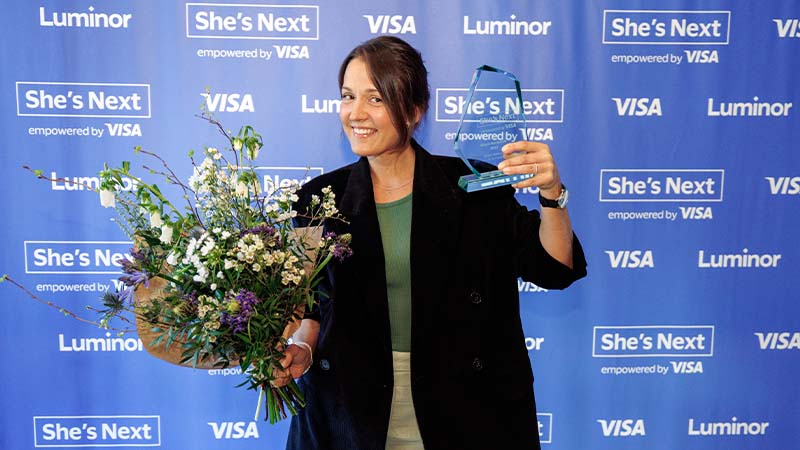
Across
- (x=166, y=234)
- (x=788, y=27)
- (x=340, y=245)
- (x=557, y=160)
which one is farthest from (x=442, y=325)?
(x=788, y=27)

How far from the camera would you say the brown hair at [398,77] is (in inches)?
58.9

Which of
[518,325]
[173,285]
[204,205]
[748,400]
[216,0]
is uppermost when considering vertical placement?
[216,0]

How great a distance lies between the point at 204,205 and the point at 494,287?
2.31ft

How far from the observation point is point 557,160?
8.82 ft

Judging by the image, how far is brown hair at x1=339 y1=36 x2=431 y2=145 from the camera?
1.50 m

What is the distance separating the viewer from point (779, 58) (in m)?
2.67

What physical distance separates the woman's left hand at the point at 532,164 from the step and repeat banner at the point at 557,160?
122 centimetres

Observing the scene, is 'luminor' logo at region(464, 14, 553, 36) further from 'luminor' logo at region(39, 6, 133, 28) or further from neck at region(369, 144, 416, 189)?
'luminor' logo at region(39, 6, 133, 28)

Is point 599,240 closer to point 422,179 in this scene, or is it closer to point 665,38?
point 665,38

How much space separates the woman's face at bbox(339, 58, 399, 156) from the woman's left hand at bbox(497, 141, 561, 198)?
302 mm

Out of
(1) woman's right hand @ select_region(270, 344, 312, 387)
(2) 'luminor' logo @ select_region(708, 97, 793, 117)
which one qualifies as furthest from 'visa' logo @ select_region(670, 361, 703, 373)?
(1) woman's right hand @ select_region(270, 344, 312, 387)

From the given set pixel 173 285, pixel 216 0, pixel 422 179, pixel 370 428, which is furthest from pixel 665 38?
pixel 173 285

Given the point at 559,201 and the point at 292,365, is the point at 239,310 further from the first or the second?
the point at 559,201

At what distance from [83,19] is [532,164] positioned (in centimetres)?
205
